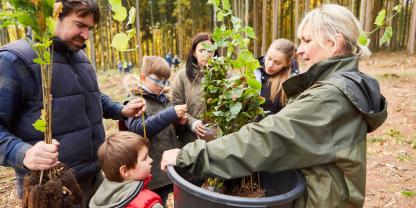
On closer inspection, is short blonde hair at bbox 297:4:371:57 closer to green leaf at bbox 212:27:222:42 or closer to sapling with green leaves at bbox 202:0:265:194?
sapling with green leaves at bbox 202:0:265:194

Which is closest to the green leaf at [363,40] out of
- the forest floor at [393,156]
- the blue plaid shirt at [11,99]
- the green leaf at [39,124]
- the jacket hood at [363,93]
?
the jacket hood at [363,93]

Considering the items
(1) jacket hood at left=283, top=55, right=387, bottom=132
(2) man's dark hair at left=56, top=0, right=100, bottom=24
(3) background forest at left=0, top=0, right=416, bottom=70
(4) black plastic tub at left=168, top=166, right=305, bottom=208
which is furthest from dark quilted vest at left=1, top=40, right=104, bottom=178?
(3) background forest at left=0, top=0, right=416, bottom=70

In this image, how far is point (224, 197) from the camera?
3.86ft

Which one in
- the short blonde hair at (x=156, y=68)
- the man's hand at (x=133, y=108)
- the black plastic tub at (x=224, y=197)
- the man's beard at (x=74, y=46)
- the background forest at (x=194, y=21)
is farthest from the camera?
the background forest at (x=194, y=21)

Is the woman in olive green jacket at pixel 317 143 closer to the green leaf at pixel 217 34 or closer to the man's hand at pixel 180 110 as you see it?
the green leaf at pixel 217 34

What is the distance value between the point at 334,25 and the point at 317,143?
21.4 inches

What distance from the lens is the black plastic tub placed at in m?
1.17

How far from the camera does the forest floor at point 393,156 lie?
3.53 metres

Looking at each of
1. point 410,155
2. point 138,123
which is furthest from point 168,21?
point 138,123

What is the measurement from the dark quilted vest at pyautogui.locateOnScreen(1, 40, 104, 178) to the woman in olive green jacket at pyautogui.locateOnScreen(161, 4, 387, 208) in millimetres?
652

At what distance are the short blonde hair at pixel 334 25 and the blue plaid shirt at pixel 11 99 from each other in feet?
4.47

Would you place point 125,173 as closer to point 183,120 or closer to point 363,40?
point 183,120

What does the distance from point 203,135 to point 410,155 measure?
155 inches

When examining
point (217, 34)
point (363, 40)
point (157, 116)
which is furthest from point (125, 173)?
point (363, 40)
